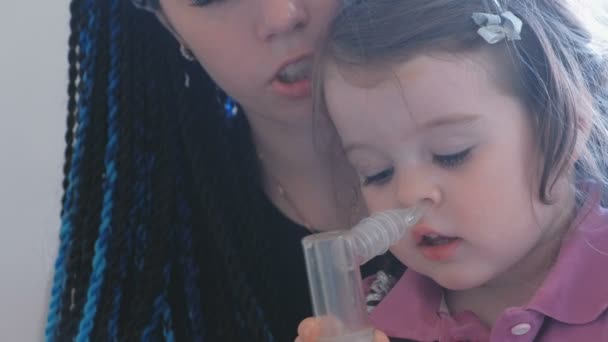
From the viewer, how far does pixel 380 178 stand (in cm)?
79

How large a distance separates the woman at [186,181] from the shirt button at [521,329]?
276 mm

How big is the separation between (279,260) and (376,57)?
349mm

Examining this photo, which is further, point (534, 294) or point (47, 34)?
point (47, 34)

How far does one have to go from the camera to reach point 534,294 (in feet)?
2.50

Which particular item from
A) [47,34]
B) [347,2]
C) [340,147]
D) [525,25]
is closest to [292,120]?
[340,147]

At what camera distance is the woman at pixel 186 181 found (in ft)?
3.08

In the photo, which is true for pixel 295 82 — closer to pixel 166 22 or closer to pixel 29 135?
pixel 166 22

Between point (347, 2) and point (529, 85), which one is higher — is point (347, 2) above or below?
above

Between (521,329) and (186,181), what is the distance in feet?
1.49

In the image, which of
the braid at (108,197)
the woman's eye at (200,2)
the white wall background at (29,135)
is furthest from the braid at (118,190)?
the white wall background at (29,135)

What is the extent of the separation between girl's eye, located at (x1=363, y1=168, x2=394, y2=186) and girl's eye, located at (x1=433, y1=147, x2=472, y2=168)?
45mm

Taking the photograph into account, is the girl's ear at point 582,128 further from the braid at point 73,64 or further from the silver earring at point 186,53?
the braid at point 73,64

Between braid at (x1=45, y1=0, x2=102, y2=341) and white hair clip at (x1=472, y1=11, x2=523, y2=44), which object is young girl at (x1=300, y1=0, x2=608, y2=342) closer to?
white hair clip at (x1=472, y1=11, x2=523, y2=44)

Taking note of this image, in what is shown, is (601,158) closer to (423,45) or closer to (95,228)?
(423,45)
